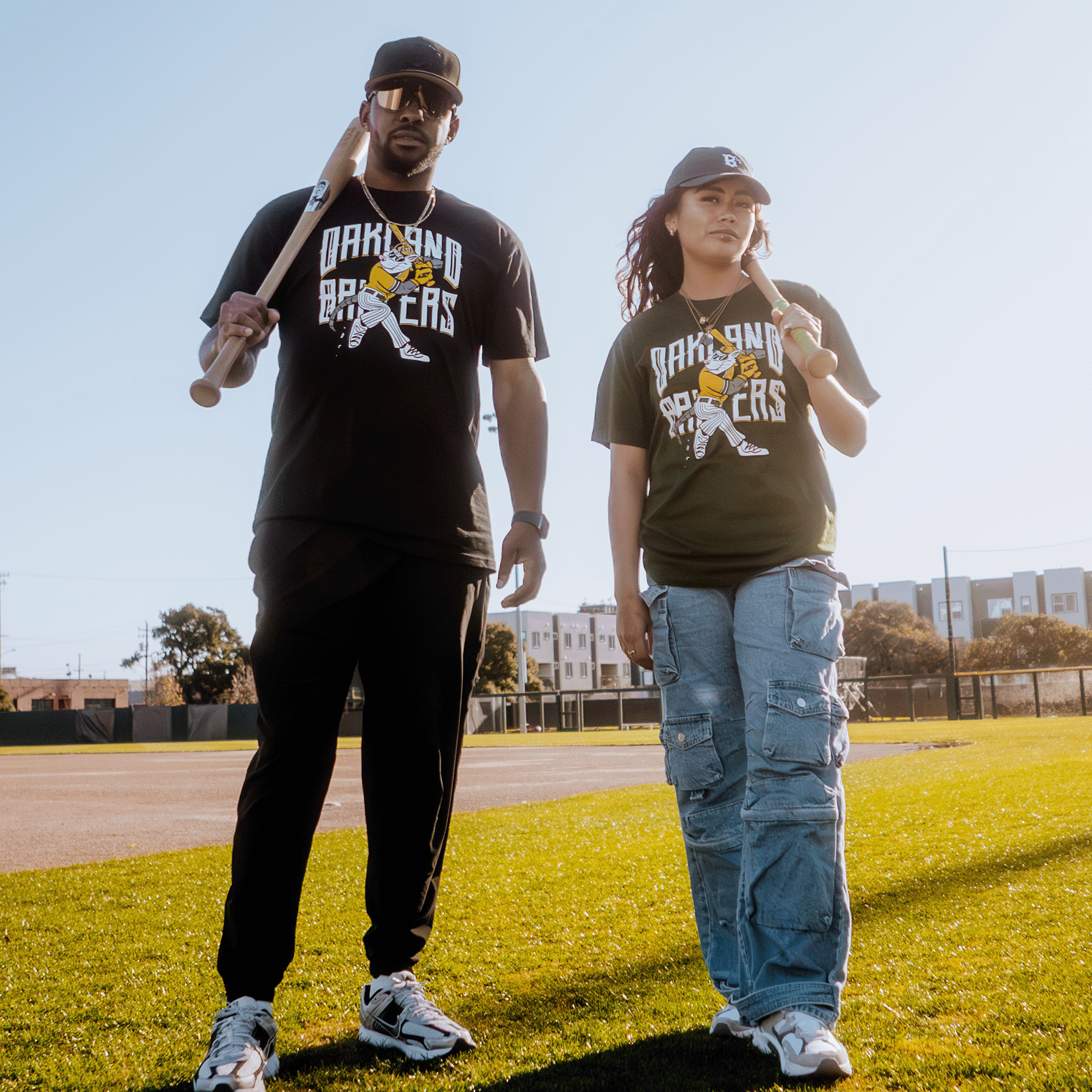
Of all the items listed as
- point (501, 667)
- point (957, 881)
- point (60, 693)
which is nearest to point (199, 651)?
point (501, 667)

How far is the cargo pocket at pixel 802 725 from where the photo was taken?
194cm

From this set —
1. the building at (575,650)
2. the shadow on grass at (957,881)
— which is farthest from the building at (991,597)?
the shadow on grass at (957,881)

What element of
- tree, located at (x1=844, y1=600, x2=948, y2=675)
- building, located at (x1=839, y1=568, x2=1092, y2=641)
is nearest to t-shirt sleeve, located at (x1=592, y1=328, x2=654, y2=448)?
tree, located at (x1=844, y1=600, x2=948, y2=675)

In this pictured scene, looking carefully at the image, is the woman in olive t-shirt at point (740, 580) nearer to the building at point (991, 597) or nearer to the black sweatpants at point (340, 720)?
the black sweatpants at point (340, 720)

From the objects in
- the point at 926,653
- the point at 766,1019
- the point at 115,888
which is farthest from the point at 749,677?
the point at 926,653

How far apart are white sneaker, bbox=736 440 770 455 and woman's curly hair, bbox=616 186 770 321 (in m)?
0.58

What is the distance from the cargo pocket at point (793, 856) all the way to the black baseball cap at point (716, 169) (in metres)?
1.39

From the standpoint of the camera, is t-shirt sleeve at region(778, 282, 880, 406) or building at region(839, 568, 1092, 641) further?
building at region(839, 568, 1092, 641)

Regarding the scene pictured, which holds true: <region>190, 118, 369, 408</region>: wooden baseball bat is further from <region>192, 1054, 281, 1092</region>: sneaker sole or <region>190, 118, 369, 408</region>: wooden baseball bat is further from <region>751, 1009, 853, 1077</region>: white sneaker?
<region>751, 1009, 853, 1077</region>: white sneaker

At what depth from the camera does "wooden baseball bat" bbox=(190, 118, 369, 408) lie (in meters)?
1.96

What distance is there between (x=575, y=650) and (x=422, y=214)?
81237 millimetres

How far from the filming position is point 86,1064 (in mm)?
1924

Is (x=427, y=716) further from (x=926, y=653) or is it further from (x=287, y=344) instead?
(x=926, y=653)

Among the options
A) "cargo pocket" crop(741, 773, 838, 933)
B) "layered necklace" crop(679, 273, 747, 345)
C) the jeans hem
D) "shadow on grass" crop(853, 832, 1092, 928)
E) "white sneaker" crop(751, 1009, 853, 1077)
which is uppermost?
"layered necklace" crop(679, 273, 747, 345)
